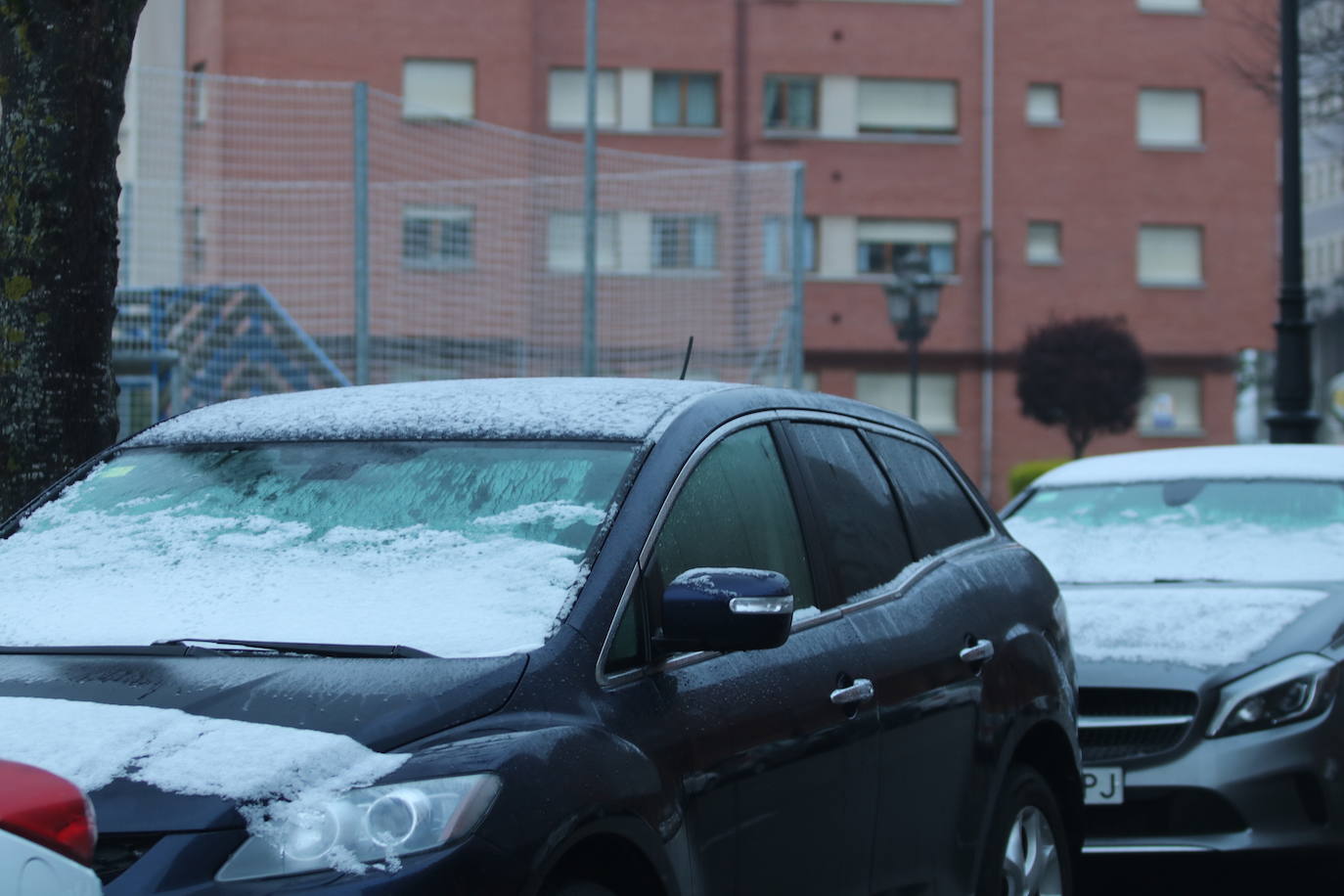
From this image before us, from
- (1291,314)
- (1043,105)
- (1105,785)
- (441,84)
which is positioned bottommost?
(1105,785)

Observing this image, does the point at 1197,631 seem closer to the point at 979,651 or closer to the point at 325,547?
the point at 979,651

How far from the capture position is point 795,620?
162 inches

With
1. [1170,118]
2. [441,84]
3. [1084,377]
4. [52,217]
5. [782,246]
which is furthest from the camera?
[1170,118]

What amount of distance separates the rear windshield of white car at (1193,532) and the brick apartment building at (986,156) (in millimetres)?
33338

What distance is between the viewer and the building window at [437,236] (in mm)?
24391

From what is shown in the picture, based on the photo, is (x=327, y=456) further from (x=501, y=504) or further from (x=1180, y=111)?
(x=1180, y=111)

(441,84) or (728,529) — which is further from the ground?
(441,84)

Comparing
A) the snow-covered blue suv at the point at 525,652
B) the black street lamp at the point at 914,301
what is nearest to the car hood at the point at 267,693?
the snow-covered blue suv at the point at 525,652

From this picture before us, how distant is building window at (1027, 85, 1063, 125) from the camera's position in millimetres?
43250

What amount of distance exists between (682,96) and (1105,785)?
3643 cm

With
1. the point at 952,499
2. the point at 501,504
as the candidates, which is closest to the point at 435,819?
the point at 501,504

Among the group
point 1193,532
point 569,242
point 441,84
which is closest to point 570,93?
point 441,84

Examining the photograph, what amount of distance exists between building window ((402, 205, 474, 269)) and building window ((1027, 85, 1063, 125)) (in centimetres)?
2096

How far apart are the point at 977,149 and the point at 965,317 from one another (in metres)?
3.48
